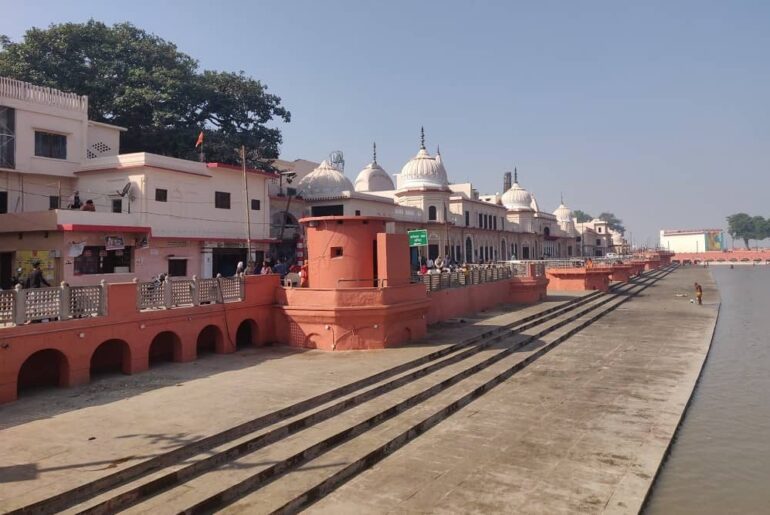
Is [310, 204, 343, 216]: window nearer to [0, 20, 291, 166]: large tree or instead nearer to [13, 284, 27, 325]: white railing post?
[0, 20, 291, 166]: large tree

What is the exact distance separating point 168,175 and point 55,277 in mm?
5709

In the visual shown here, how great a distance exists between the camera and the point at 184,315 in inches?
490

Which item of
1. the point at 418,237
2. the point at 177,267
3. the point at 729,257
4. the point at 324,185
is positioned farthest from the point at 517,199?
the point at 729,257

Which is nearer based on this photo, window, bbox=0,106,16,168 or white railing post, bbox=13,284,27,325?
white railing post, bbox=13,284,27,325

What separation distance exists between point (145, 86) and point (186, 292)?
73.5ft

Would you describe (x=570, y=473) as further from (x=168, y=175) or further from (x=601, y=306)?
(x=601, y=306)

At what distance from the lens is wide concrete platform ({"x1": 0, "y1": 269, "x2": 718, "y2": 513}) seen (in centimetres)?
642

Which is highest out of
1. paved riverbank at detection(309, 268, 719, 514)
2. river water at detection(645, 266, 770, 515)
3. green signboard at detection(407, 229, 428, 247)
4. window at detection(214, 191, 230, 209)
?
window at detection(214, 191, 230, 209)

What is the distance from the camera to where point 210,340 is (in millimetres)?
14195

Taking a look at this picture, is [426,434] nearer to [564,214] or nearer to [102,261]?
[102,261]

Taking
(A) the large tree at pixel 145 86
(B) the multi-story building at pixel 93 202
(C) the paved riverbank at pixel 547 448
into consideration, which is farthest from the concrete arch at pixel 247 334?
(A) the large tree at pixel 145 86

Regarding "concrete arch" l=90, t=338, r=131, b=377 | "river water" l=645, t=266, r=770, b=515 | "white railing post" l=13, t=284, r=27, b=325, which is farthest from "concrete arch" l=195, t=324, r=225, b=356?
"river water" l=645, t=266, r=770, b=515

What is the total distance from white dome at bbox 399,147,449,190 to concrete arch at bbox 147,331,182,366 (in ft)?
94.2

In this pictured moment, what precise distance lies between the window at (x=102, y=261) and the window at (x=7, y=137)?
501 cm
